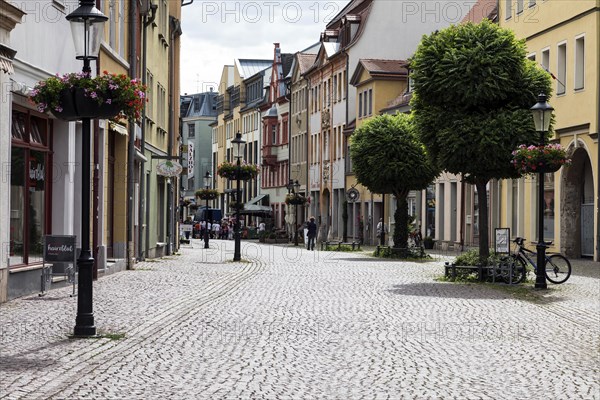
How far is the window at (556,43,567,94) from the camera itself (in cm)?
4225

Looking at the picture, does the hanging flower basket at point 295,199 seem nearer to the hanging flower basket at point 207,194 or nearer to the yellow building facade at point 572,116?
the hanging flower basket at point 207,194

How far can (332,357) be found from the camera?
1181 centimetres

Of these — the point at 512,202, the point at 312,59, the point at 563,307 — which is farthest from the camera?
the point at 312,59

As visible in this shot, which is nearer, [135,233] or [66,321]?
[66,321]

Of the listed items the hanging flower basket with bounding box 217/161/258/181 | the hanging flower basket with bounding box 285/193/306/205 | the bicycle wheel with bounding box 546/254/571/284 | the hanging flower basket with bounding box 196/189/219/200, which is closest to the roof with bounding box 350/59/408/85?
the hanging flower basket with bounding box 285/193/306/205

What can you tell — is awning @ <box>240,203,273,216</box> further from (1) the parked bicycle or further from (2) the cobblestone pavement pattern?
(2) the cobblestone pavement pattern

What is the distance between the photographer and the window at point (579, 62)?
40697 millimetres

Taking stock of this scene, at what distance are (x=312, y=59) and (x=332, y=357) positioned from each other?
78.1 metres

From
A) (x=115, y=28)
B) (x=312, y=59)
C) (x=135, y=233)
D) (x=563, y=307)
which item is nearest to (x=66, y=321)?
(x=563, y=307)

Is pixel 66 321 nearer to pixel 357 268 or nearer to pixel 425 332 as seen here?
pixel 425 332

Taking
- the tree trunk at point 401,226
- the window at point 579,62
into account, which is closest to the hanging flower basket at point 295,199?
the tree trunk at point 401,226

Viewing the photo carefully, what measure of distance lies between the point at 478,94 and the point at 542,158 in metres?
2.73

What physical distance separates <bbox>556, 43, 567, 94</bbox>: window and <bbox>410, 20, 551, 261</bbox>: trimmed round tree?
16.3 m

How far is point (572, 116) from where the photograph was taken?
41.0m
